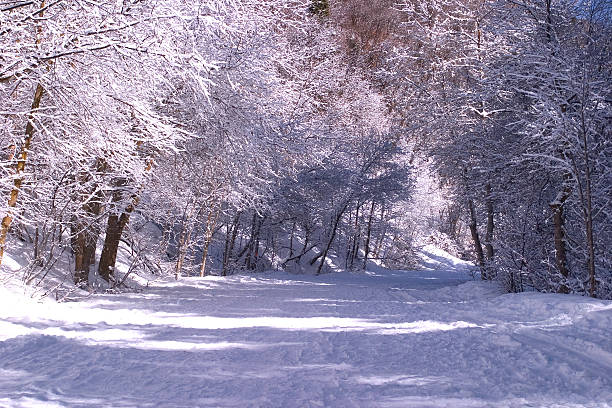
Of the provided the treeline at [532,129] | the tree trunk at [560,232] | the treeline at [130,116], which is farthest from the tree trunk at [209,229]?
the tree trunk at [560,232]

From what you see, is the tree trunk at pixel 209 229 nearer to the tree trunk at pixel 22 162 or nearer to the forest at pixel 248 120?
the forest at pixel 248 120

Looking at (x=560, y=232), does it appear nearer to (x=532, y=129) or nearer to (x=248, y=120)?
(x=532, y=129)

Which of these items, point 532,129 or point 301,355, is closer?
point 301,355

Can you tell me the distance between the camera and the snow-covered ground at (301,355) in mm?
4125

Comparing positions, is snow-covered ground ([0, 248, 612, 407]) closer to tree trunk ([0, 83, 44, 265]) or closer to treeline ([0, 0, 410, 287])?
tree trunk ([0, 83, 44, 265])

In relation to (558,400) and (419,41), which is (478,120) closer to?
(419,41)

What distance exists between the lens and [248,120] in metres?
9.66

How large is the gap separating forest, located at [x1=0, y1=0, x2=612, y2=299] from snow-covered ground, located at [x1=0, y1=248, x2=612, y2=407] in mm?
2176

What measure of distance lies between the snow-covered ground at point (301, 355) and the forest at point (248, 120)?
218 centimetres

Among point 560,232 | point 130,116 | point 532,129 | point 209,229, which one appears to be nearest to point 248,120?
point 130,116

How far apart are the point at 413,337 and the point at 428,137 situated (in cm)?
1203

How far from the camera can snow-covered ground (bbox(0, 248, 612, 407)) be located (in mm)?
4125

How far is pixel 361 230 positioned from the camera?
3488 cm

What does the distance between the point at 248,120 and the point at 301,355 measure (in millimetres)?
5324
